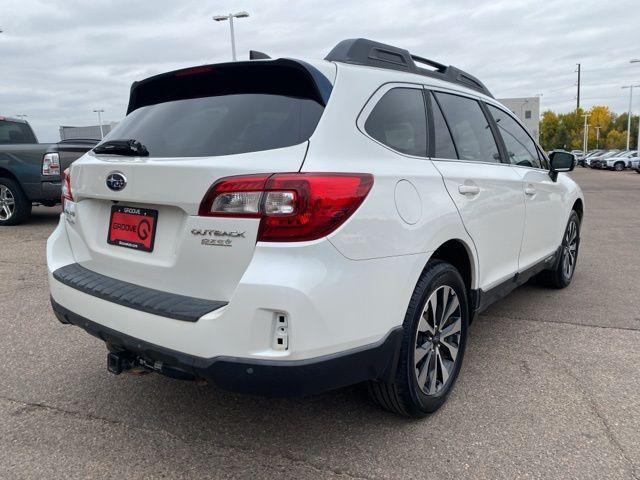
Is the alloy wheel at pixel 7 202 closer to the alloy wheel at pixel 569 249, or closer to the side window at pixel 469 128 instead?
the side window at pixel 469 128

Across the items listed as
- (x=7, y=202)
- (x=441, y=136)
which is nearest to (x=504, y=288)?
(x=441, y=136)

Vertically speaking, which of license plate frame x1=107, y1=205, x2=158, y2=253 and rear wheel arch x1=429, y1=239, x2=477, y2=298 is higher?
license plate frame x1=107, y1=205, x2=158, y2=253

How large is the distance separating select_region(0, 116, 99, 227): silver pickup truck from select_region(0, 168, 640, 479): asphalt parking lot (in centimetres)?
524

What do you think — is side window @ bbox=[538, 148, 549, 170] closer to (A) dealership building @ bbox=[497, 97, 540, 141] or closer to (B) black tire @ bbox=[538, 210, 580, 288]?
(B) black tire @ bbox=[538, 210, 580, 288]

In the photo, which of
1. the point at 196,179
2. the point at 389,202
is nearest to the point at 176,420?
the point at 196,179

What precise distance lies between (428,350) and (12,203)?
8738mm

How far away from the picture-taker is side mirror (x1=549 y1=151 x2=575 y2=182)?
444 centimetres

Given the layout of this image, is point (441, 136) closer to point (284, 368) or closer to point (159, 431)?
point (284, 368)

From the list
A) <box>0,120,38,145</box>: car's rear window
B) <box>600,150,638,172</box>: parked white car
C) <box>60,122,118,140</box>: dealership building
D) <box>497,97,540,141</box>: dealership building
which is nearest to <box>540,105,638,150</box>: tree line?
<box>600,150,638,172</box>: parked white car

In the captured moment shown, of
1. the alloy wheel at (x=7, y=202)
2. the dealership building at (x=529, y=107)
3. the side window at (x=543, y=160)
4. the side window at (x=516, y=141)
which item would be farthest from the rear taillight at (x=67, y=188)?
the dealership building at (x=529, y=107)

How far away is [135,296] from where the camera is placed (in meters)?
2.35

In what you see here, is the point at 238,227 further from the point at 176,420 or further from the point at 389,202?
the point at 176,420

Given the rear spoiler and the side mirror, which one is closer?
the rear spoiler

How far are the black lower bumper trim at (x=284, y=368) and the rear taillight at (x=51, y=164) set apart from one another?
733cm
